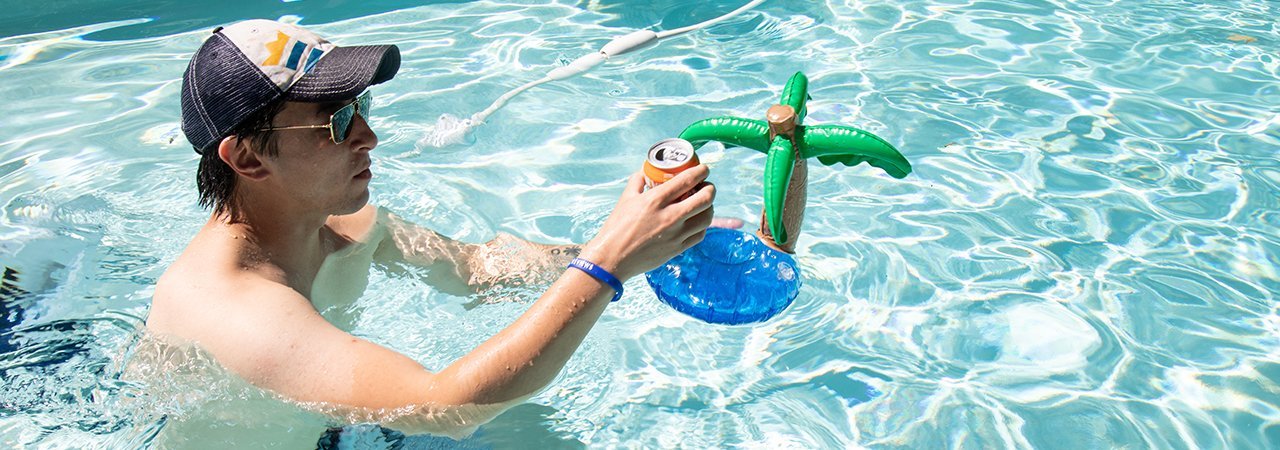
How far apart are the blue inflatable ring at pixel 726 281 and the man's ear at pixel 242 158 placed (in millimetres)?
915

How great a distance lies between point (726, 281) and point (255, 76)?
1.16 metres

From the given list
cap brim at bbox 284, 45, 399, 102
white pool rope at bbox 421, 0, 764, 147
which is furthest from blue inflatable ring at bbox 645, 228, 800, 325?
white pool rope at bbox 421, 0, 764, 147

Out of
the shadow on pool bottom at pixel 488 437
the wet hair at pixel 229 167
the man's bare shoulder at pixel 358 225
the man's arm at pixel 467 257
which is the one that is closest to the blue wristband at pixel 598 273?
the shadow on pool bottom at pixel 488 437

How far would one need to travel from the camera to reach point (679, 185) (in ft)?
6.31

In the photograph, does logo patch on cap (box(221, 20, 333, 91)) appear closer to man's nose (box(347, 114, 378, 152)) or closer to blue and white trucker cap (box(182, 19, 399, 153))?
blue and white trucker cap (box(182, 19, 399, 153))

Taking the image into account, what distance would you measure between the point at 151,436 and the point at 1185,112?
419 centimetres

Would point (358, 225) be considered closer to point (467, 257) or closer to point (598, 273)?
point (467, 257)

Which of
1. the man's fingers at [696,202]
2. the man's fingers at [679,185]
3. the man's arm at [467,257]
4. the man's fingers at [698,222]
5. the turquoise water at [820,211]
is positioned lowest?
the turquoise water at [820,211]

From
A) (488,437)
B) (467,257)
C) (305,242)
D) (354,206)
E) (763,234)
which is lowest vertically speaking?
(488,437)

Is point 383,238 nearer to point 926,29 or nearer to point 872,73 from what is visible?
point 872,73

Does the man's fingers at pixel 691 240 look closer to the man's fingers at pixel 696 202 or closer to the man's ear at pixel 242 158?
the man's fingers at pixel 696 202

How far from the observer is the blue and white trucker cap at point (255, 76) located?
213cm

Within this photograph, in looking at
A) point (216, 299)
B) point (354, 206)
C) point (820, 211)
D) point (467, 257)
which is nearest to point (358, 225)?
point (467, 257)

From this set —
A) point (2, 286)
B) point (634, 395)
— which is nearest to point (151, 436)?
point (2, 286)
